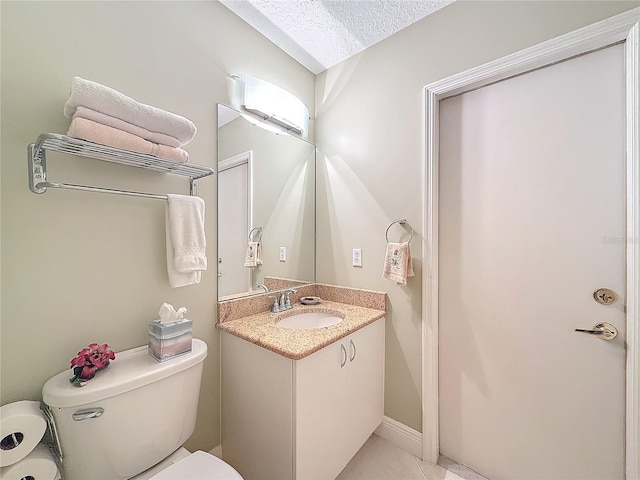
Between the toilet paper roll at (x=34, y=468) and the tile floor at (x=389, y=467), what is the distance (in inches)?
48.1

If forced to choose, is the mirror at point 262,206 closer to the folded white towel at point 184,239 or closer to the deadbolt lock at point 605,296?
the folded white towel at point 184,239

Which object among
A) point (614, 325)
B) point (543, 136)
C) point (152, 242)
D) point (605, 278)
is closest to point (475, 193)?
point (543, 136)

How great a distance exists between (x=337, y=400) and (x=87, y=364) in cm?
101

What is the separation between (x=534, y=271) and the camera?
4.09 ft

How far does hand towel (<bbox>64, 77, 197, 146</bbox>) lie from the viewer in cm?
83

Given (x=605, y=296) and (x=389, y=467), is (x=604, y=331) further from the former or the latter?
(x=389, y=467)

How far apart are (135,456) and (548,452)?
5.73 feet

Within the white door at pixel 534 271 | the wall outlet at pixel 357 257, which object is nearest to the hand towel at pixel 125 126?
the wall outlet at pixel 357 257

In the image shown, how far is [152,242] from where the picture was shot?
1175 millimetres

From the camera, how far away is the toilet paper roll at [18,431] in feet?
2.40

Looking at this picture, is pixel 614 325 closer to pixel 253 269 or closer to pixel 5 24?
pixel 253 269

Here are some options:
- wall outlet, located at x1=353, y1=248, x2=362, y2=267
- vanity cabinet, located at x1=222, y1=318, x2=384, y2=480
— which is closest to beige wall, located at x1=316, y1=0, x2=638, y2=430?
wall outlet, located at x1=353, y1=248, x2=362, y2=267

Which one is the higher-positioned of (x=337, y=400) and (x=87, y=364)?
(x=87, y=364)

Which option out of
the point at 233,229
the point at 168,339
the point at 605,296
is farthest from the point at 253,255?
the point at 605,296
